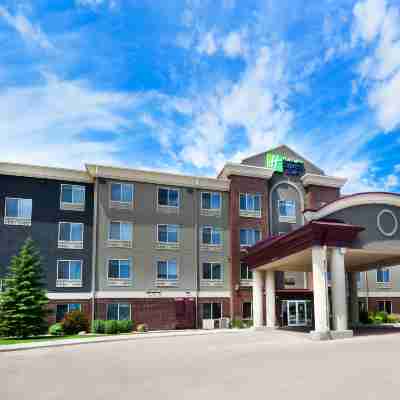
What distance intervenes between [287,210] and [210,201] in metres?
6.97

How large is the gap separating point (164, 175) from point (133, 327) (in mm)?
11769

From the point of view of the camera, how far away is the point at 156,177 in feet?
120

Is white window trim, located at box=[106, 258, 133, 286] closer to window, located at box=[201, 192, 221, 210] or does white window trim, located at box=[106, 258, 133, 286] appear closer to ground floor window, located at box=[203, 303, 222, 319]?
ground floor window, located at box=[203, 303, 222, 319]

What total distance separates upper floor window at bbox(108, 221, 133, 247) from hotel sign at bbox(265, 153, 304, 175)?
13.0 m

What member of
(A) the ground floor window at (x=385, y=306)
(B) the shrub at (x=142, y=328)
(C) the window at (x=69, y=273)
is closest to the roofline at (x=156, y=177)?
(C) the window at (x=69, y=273)

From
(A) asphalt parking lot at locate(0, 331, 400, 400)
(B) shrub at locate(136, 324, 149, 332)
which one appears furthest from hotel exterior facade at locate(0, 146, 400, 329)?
(A) asphalt parking lot at locate(0, 331, 400, 400)

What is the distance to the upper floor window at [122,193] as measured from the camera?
3556cm

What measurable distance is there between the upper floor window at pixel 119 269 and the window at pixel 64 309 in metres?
3.05

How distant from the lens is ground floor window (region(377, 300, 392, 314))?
4319cm

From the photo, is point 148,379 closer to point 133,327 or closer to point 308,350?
point 308,350

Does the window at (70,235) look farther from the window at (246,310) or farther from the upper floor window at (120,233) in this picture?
the window at (246,310)

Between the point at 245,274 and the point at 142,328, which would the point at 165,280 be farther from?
the point at 245,274

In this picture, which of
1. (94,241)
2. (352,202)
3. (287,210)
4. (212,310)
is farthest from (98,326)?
(287,210)

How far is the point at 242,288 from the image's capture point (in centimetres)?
3675
